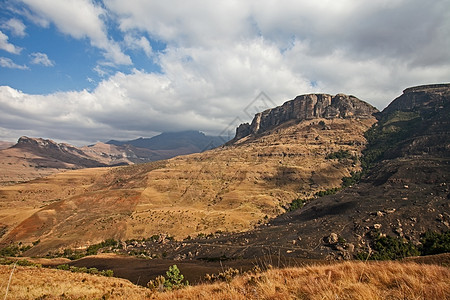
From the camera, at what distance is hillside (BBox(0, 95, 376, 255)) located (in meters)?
66.3

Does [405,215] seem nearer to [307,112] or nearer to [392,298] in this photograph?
[392,298]

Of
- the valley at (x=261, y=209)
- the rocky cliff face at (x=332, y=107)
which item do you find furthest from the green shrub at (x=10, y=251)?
the rocky cliff face at (x=332, y=107)

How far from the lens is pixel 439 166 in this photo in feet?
234

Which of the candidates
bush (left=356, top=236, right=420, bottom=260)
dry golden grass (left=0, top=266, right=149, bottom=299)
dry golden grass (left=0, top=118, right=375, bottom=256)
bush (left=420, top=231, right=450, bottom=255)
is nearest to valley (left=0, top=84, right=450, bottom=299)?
bush (left=356, top=236, right=420, bottom=260)

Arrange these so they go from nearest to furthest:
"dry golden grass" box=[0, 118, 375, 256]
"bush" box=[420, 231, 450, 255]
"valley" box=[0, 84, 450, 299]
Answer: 1. "bush" box=[420, 231, 450, 255]
2. "valley" box=[0, 84, 450, 299]
3. "dry golden grass" box=[0, 118, 375, 256]

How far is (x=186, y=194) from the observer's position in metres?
92.6

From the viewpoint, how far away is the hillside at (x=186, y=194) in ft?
218

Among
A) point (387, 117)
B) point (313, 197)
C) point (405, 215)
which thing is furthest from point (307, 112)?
point (405, 215)

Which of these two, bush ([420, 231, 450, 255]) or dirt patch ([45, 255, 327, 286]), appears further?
bush ([420, 231, 450, 255])

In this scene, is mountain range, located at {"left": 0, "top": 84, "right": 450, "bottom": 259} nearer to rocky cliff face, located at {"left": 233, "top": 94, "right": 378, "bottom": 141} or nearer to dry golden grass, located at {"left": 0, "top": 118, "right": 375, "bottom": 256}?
dry golden grass, located at {"left": 0, "top": 118, "right": 375, "bottom": 256}

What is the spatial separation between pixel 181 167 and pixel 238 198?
42678 millimetres

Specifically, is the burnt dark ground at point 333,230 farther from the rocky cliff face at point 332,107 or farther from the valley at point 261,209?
the rocky cliff face at point 332,107

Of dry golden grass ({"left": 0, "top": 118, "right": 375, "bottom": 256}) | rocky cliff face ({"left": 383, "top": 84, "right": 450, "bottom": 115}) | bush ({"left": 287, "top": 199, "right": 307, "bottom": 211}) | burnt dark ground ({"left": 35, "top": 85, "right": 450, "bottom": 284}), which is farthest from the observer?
rocky cliff face ({"left": 383, "top": 84, "right": 450, "bottom": 115})

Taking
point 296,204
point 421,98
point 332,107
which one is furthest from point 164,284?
point 421,98
